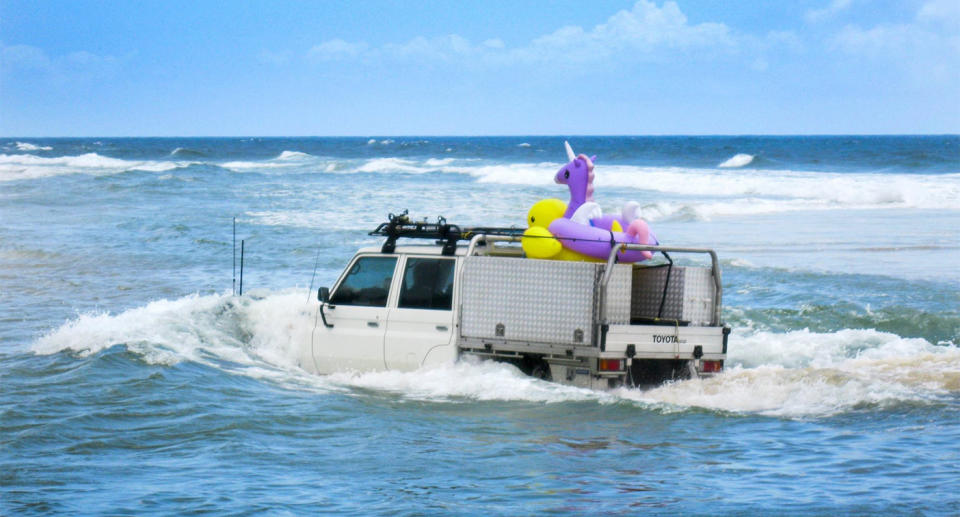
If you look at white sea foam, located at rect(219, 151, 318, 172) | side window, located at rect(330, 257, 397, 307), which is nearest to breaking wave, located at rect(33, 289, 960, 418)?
side window, located at rect(330, 257, 397, 307)

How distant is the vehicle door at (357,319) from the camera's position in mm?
11078

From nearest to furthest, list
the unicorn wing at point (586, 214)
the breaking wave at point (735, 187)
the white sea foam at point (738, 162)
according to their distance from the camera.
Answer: the unicorn wing at point (586, 214) < the breaking wave at point (735, 187) < the white sea foam at point (738, 162)

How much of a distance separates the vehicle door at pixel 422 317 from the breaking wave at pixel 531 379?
146mm

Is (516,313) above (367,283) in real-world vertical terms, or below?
below

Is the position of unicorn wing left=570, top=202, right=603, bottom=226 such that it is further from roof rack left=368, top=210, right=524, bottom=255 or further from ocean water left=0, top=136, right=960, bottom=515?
ocean water left=0, top=136, right=960, bottom=515

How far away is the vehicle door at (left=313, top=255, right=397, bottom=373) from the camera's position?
1108 cm

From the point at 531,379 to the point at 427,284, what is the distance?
4.39ft

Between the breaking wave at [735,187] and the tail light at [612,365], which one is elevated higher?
the breaking wave at [735,187]

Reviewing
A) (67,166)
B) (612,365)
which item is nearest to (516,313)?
(612,365)

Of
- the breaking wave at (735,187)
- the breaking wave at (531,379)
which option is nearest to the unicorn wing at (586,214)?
the breaking wave at (531,379)

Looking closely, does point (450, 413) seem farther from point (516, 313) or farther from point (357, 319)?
point (357, 319)

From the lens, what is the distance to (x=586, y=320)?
10.1 m

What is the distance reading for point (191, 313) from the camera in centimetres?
1457

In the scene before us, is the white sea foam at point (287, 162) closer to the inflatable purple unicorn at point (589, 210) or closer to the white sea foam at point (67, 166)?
the white sea foam at point (67, 166)
